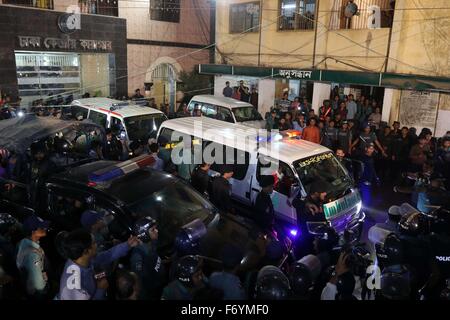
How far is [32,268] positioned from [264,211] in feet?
10.5

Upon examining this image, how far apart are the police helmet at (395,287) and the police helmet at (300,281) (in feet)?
2.27

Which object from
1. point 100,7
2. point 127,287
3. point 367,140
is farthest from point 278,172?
point 100,7

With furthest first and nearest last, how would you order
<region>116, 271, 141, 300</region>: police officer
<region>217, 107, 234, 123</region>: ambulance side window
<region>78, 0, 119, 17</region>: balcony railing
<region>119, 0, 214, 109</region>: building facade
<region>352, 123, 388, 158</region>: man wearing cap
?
<region>119, 0, 214, 109</region>: building facade
<region>78, 0, 119, 17</region>: balcony railing
<region>217, 107, 234, 123</region>: ambulance side window
<region>352, 123, 388, 158</region>: man wearing cap
<region>116, 271, 141, 300</region>: police officer

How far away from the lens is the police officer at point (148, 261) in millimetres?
3977

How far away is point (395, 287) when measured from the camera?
129 inches

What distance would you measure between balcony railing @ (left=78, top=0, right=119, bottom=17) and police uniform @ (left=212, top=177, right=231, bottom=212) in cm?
1406

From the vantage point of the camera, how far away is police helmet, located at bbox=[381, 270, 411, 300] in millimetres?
3244

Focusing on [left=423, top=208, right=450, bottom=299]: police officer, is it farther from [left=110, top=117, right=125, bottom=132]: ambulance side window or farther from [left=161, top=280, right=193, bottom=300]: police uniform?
[left=110, top=117, right=125, bottom=132]: ambulance side window

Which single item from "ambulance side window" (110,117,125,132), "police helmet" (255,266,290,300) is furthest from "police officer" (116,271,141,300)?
"ambulance side window" (110,117,125,132)

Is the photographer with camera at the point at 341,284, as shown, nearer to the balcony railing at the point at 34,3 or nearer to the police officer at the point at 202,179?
the police officer at the point at 202,179

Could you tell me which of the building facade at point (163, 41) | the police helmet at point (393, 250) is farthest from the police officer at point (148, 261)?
the building facade at point (163, 41)

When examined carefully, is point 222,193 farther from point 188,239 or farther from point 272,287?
point 272,287
